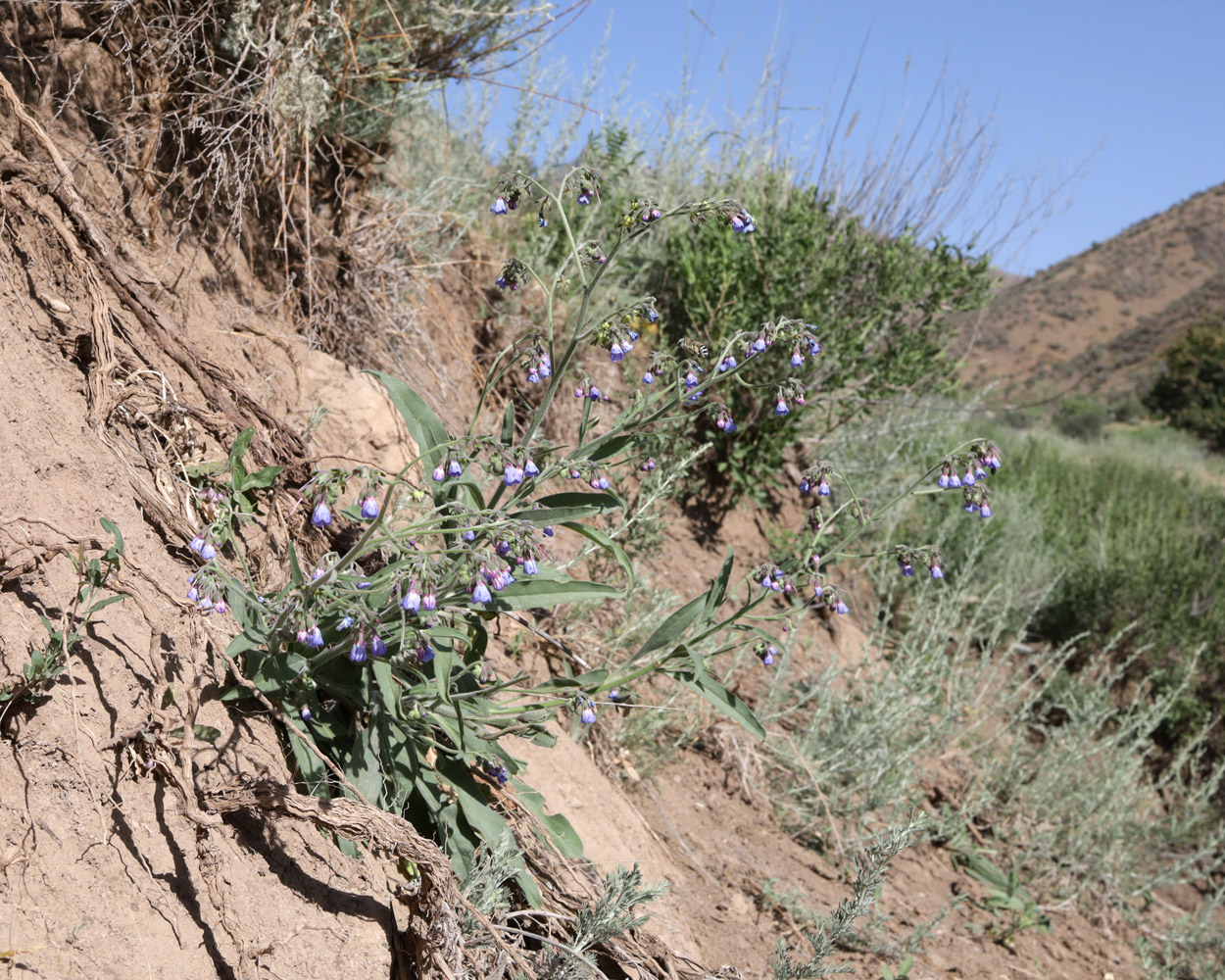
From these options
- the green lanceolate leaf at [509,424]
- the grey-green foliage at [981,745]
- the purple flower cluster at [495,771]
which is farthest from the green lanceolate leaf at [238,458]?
the grey-green foliage at [981,745]

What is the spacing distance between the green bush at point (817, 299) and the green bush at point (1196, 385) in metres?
22.7

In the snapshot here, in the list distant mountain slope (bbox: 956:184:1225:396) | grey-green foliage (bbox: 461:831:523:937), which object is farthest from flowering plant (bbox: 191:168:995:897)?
distant mountain slope (bbox: 956:184:1225:396)

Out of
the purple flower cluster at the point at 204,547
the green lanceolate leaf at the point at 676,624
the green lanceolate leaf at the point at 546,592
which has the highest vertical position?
the purple flower cluster at the point at 204,547

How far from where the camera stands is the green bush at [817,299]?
5609 millimetres

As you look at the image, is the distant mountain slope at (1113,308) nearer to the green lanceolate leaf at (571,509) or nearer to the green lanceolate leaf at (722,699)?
the green lanceolate leaf at (722,699)

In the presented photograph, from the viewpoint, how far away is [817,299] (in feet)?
18.6

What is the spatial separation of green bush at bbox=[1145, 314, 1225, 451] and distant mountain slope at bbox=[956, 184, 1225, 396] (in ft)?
25.3

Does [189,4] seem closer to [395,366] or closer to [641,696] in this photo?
[395,366]

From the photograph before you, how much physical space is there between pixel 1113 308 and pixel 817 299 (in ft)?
155

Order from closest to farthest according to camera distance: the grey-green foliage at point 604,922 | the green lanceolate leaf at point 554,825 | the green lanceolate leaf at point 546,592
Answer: the grey-green foliage at point 604,922, the green lanceolate leaf at point 546,592, the green lanceolate leaf at point 554,825

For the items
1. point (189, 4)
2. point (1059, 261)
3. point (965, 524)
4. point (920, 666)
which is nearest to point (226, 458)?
point (189, 4)

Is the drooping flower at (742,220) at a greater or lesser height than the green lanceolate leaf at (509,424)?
greater

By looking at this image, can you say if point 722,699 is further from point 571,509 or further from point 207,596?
point 207,596

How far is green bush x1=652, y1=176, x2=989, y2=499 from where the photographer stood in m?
5.61
